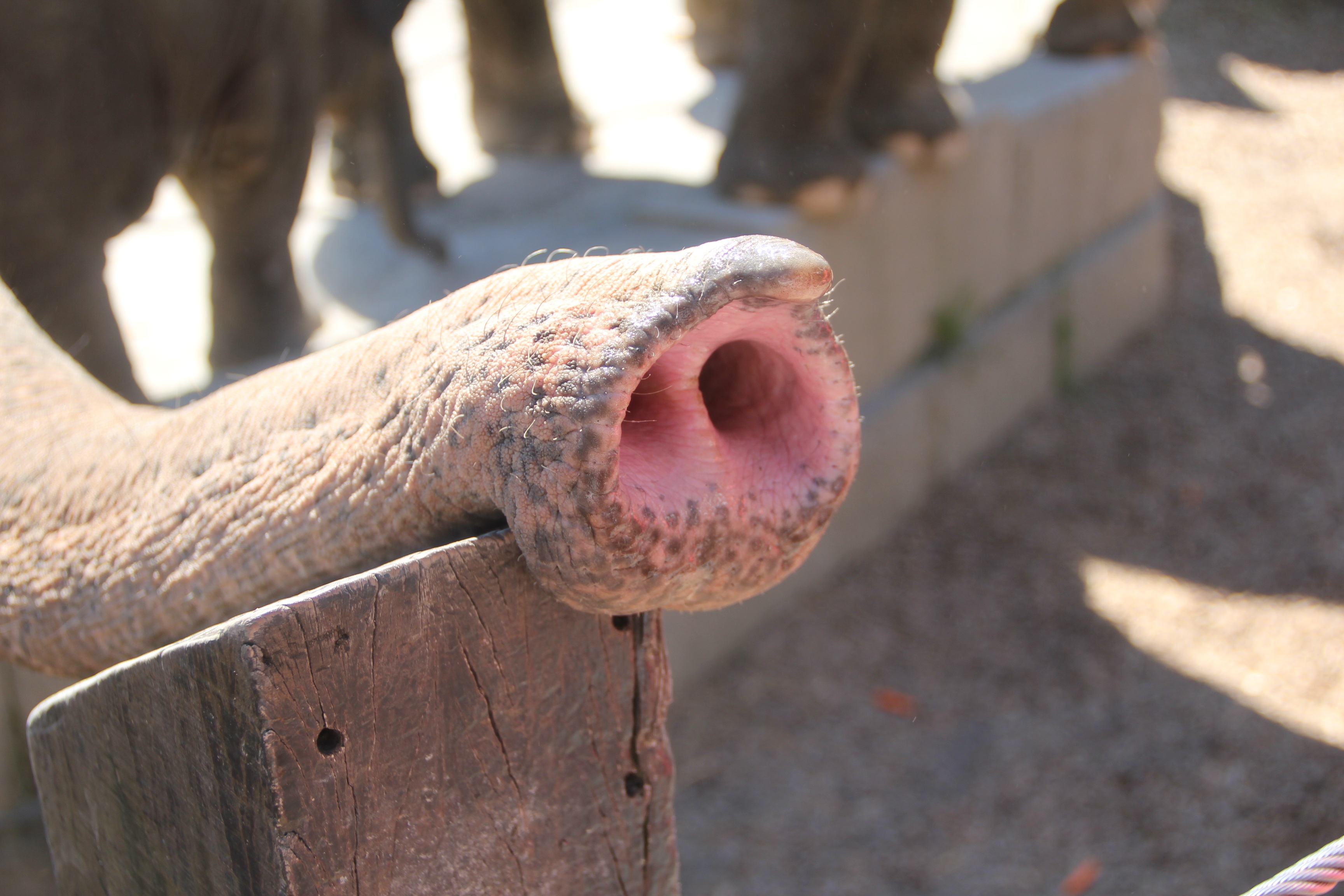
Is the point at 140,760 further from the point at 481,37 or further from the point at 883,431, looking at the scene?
the point at 481,37

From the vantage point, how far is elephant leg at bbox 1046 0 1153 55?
168 inches

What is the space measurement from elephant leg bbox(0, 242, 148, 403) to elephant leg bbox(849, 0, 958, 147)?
6.40 feet

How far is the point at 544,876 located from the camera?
90cm

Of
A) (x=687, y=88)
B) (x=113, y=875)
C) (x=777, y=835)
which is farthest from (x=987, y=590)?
(x=113, y=875)

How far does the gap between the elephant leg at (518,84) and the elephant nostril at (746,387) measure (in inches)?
111

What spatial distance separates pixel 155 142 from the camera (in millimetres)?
1966

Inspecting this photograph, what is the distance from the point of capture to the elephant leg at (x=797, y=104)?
279cm

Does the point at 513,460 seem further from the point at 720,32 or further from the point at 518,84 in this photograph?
the point at 720,32

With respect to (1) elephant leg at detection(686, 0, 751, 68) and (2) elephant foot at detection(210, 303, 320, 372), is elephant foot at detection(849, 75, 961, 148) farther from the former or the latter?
(2) elephant foot at detection(210, 303, 320, 372)

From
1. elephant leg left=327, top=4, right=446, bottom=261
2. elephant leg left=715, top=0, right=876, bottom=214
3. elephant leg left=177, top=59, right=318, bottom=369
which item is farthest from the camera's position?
elephant leg left=715, top=0, right=876, bottom=214

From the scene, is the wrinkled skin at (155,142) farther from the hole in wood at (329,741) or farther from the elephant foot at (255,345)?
the hole in wood at (329,741)

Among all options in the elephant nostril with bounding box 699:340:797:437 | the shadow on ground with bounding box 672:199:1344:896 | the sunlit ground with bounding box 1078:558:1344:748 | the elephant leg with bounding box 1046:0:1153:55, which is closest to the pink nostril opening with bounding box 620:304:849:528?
the elephant nostril with bounding box 699:340:797:437

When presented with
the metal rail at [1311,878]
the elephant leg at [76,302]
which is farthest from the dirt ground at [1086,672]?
the metal rail at [1311,878]

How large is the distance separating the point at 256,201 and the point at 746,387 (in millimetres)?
1824
